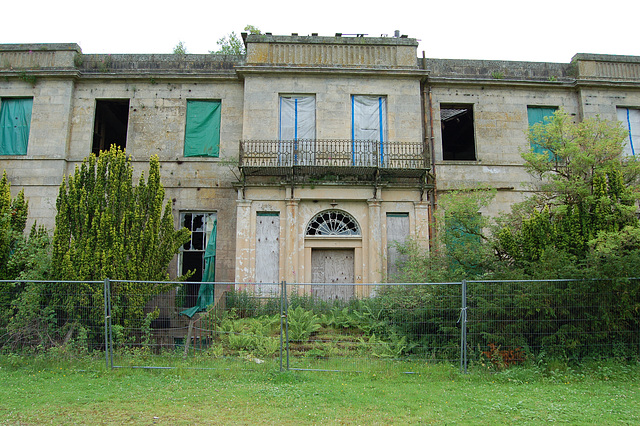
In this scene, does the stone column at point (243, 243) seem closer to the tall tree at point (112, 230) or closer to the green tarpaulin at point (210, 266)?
the green tarpaulin at point (210, 266)

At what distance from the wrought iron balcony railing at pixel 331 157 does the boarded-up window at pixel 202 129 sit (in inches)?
58.1

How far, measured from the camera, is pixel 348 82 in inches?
631

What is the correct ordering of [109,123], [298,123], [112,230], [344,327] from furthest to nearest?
[109,123], [298,123], [112,230], [344,327]

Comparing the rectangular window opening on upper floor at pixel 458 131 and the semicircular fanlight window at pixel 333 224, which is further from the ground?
the rectangular window opening on upper floor at pixel 458 131

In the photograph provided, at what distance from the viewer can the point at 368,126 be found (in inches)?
626

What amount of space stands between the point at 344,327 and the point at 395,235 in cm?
508

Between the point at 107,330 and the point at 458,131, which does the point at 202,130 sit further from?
the point at 458,131

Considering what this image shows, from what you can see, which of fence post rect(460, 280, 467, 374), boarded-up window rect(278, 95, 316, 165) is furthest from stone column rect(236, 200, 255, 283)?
fence post rect(460, 280, 467, 374)

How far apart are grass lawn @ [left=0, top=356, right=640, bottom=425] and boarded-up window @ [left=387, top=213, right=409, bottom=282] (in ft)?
19.4

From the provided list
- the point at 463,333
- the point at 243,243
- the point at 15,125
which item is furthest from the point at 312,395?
the point at 15,125

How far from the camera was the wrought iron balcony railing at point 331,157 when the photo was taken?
48.2 feet

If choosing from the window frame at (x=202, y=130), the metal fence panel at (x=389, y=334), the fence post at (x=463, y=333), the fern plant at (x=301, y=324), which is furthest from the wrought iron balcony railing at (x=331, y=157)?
the fence post at (x=463, y=333)

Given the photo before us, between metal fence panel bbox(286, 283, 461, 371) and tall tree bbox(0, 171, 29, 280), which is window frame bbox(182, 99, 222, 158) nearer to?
tall tree bbox(0, 171, 29, 280)

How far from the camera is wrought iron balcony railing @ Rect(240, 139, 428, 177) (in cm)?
1470
